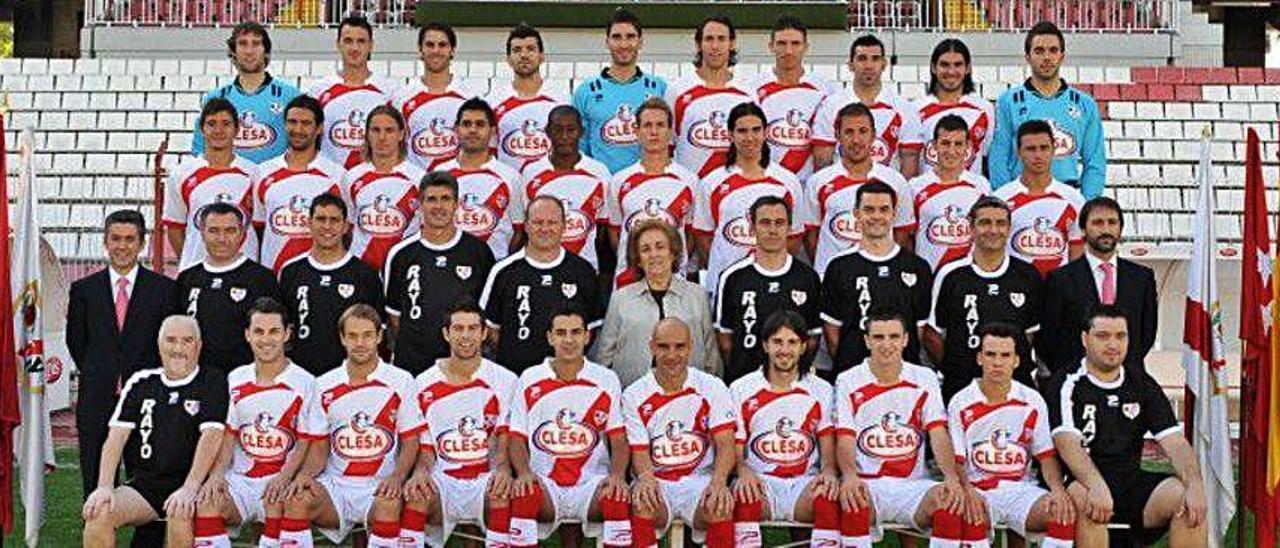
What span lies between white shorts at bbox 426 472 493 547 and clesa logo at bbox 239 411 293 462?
0.54 metres

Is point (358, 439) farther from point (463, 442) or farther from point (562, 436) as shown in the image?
point (562, 436)

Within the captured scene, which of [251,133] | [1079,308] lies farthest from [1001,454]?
[251,133]

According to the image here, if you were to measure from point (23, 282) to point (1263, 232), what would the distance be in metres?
Answer: 4.48

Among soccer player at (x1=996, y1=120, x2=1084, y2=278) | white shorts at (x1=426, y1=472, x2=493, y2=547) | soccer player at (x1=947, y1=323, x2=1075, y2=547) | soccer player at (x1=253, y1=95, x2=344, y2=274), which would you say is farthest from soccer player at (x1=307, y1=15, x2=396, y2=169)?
soccer player at (x1=947, y1=323, x2=1075, y2=547)

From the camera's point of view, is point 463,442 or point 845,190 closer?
point 463,442

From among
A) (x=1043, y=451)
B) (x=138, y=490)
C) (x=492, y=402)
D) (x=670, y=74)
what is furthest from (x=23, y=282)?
(x=670, y=74)

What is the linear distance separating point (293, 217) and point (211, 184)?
366mm

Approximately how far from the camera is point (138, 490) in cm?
633

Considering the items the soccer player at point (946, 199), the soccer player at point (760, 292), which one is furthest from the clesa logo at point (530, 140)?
the soccer player at point (946, 199)

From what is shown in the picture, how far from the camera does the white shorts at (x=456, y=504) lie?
628 cm

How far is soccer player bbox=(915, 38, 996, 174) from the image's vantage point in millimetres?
7727

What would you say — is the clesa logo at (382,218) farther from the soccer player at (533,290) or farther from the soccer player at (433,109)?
the soccer player at (533,290)

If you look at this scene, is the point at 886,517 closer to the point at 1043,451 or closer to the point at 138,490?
the point at 1043,451

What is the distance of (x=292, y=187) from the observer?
733 centimetres
